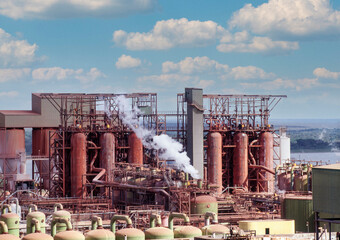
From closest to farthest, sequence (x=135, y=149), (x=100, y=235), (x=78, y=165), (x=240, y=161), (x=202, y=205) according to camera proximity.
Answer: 1. (x=100, y=235)
2. (x=202, y=205)
3. (x=78, y=165)
4. (x=135, y=149)
5. (x=240, y=161)

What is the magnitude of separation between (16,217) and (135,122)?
33177mm

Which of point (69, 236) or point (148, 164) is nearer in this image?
point (69, 236)

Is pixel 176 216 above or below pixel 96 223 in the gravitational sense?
above

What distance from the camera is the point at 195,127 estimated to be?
85562mm

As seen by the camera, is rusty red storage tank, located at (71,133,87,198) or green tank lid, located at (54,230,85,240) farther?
rusty red storage tank, located at (71,133,87,198)

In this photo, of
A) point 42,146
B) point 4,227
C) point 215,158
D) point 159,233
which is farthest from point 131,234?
point 42,146

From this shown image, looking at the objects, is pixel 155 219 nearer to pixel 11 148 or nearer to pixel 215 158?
pixel 215 158

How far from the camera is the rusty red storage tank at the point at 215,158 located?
85.4m

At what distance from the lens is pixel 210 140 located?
86.4 metres

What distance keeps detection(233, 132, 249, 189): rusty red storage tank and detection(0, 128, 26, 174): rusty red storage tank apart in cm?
2417

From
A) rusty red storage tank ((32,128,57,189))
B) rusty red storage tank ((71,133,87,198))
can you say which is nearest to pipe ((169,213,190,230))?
rusty red storage tank ((71,133,87,198))

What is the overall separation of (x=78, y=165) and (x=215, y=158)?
46.6ft

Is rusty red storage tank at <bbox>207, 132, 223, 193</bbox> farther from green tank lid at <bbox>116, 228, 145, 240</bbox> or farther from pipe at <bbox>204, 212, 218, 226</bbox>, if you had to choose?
green tank lid at <bbox>116, 228, 145, 240</bbox>

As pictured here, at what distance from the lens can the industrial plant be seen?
68500 mm
